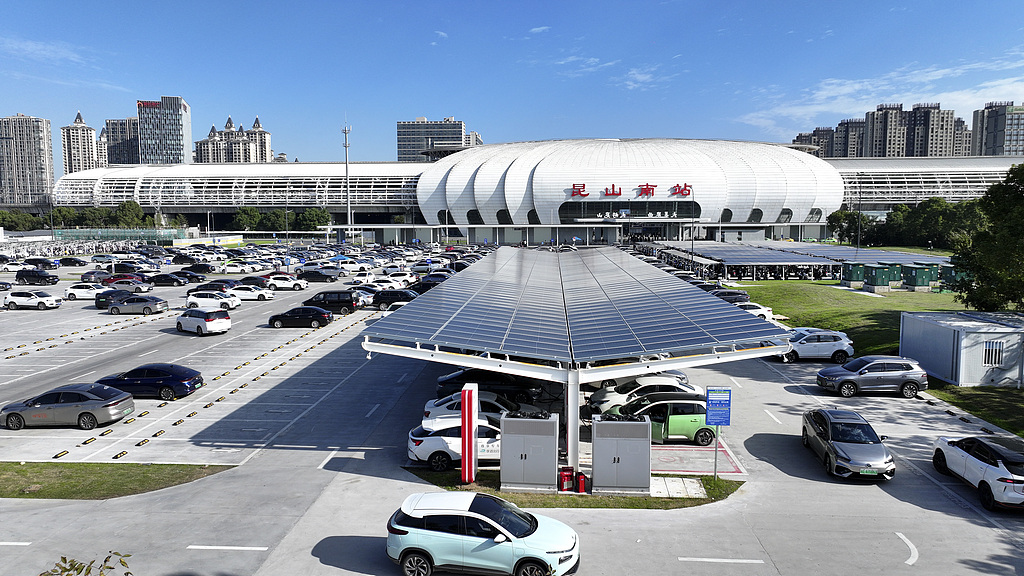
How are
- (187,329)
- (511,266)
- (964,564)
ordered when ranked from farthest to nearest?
(511,266) < (187,329) < (964,564)

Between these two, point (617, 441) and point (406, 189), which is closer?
point (617, 441)

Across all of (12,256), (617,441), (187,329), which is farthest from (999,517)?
(12,256)

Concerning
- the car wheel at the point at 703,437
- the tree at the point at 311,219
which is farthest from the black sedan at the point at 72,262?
the car wheel at the point at 703,437

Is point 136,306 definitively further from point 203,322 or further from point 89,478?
point 89,478

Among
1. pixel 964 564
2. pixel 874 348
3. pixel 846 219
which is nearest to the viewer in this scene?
pixel 964 564

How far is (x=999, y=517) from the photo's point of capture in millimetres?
14375

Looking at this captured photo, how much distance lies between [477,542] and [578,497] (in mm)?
4624

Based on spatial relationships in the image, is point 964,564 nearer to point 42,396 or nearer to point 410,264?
point 42,396

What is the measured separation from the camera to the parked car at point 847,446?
638 inches

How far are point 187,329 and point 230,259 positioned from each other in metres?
47.7

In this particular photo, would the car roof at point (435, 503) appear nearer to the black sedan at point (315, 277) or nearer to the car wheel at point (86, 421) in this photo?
the car wheel at point (86, 421)

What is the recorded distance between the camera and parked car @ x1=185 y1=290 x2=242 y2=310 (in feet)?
145

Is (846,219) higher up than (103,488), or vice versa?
(846,219)

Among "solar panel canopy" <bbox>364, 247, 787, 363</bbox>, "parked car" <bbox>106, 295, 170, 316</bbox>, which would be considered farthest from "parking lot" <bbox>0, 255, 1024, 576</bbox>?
"parked car" <bbox>106, 295, 170, 316</bbox>
